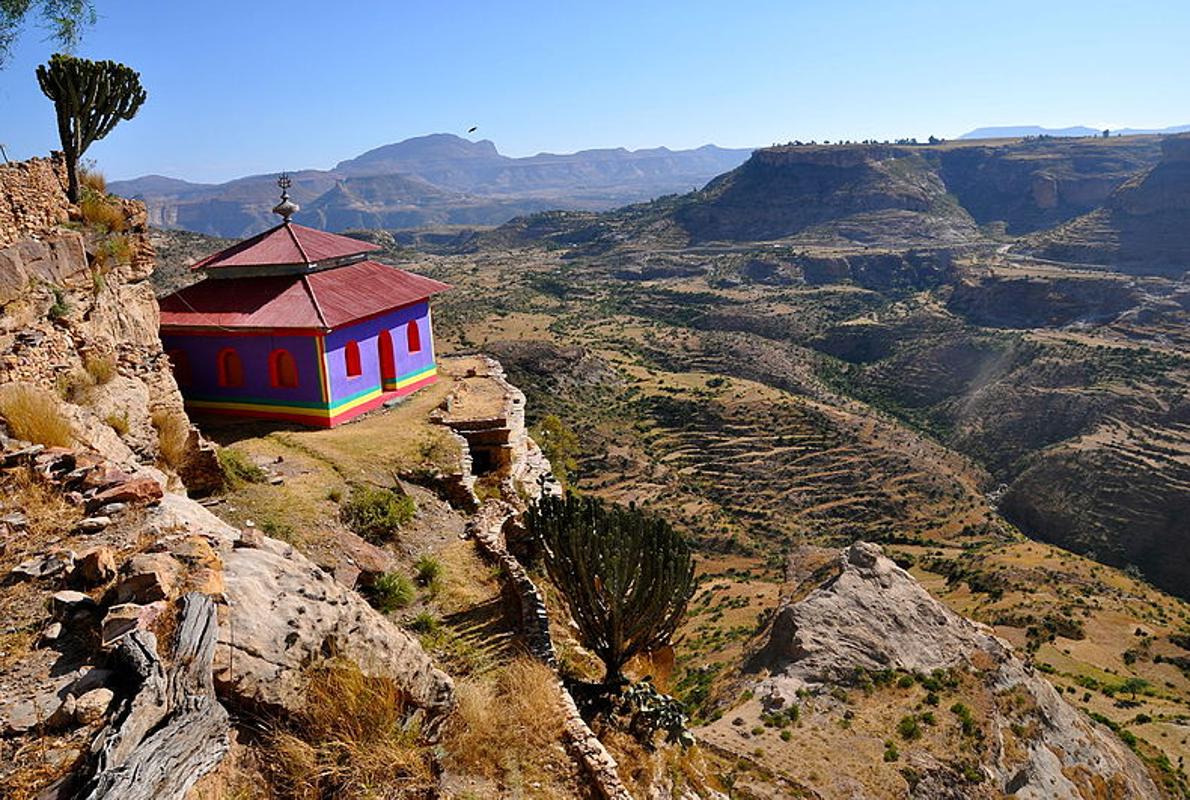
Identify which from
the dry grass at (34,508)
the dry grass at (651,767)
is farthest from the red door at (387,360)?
the dry grass at (651,767)

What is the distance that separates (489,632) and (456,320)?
78.1m

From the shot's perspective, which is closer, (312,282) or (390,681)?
(390,681)

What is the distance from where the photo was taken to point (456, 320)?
85938 millimetres

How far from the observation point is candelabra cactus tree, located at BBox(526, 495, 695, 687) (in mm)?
10578

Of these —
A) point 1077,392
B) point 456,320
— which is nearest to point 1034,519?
point 1077,392

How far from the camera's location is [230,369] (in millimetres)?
18266

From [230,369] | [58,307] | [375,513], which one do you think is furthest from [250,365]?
[375,513]

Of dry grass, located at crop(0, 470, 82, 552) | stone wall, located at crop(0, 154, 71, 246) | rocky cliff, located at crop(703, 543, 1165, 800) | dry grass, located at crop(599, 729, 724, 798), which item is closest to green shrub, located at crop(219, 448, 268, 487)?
stone wall, located at crop(0, 154, 71, 246)

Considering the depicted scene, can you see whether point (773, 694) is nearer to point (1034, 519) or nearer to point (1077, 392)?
point (1034, 519)

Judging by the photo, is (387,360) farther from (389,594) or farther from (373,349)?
(389,594)

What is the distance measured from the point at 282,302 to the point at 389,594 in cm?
1044

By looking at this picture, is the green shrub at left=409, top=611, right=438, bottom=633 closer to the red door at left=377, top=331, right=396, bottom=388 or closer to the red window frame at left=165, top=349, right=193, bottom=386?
the red door at left=377, top=331, right=396, bottom=388

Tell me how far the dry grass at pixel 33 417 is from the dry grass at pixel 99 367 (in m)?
2.20

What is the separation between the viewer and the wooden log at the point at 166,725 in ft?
14.6
